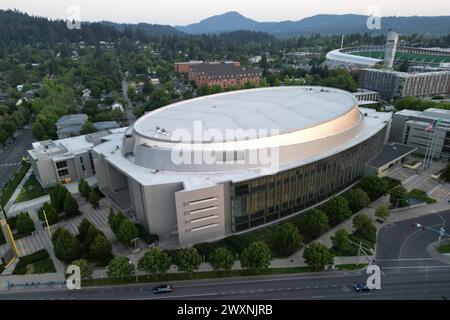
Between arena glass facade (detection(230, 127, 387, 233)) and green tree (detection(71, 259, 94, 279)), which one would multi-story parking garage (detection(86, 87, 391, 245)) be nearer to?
arena glass facade (detection(230, 127, 387, 233))

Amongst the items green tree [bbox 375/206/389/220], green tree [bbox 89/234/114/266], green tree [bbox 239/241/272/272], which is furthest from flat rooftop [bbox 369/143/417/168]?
green tree [bbox 89/234/114/266]

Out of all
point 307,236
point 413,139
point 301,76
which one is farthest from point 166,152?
point 301,76

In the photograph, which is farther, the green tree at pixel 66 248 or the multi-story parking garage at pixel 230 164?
the multi-story parking garage at pixel 230 164

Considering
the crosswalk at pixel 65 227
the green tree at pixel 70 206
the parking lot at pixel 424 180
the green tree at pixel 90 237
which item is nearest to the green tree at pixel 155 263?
the green tree at pixel 90 237

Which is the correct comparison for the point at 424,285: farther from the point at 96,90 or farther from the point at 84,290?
the point at 96,90

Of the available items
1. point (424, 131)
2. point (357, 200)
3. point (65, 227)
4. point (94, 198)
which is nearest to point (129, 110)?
point (94, 198)

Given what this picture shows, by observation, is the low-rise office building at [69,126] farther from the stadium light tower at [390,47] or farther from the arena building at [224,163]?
the stadium light tower at [390,47]

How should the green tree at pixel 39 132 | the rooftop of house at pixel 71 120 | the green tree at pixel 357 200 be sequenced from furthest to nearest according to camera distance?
1. the rooftop of house at pixel 71 120
2. the green tree at pixel 39 132
3. the green tree at pixel 357 200

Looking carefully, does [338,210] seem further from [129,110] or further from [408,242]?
[129,110]
